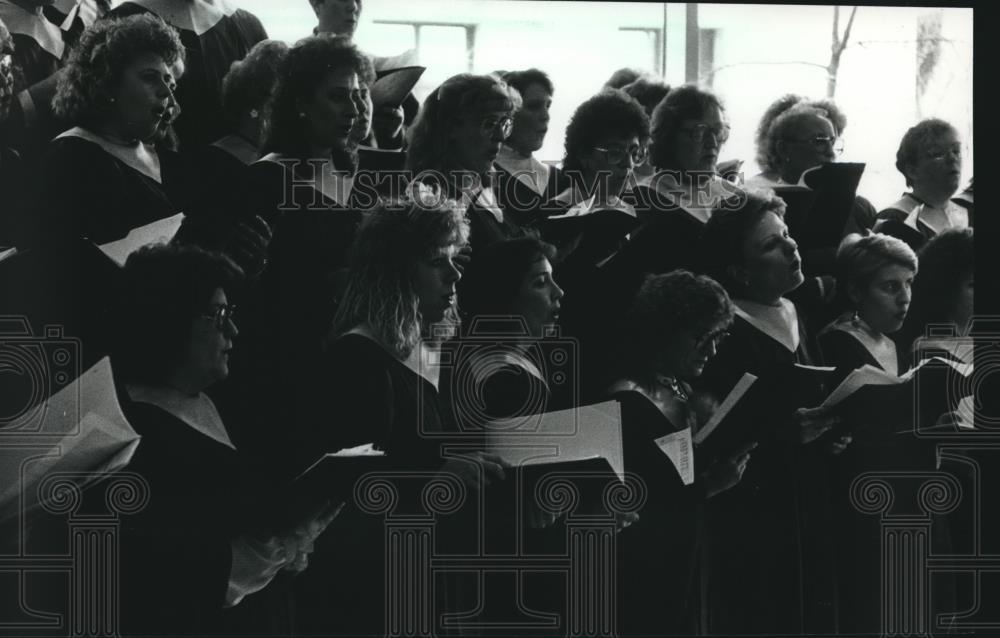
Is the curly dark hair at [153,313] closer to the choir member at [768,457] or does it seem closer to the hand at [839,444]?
the choir member at [768,457]

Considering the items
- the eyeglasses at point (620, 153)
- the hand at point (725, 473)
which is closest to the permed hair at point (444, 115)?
the eyeglasses at point (620, 153)

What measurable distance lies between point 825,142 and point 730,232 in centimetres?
40

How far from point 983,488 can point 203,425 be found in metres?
2.24

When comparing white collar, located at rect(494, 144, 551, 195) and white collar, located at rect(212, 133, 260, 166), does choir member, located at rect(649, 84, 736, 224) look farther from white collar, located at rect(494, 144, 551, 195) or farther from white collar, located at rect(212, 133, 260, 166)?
white collar, located at rect(212, 133, 260, 166)

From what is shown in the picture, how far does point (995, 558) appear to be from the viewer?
4.12 meters

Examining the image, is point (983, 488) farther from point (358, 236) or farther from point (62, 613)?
point (62, 613)

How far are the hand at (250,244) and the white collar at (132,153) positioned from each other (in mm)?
242

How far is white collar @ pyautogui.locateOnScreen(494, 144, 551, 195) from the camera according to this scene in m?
3.98

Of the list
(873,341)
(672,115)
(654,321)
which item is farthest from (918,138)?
(654,321)

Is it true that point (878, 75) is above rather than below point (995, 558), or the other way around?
above

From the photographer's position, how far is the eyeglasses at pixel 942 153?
4.18 m

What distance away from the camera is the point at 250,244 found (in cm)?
379

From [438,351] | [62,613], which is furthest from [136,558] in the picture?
[438,351]

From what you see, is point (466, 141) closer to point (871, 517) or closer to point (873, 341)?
point (873, 341)
